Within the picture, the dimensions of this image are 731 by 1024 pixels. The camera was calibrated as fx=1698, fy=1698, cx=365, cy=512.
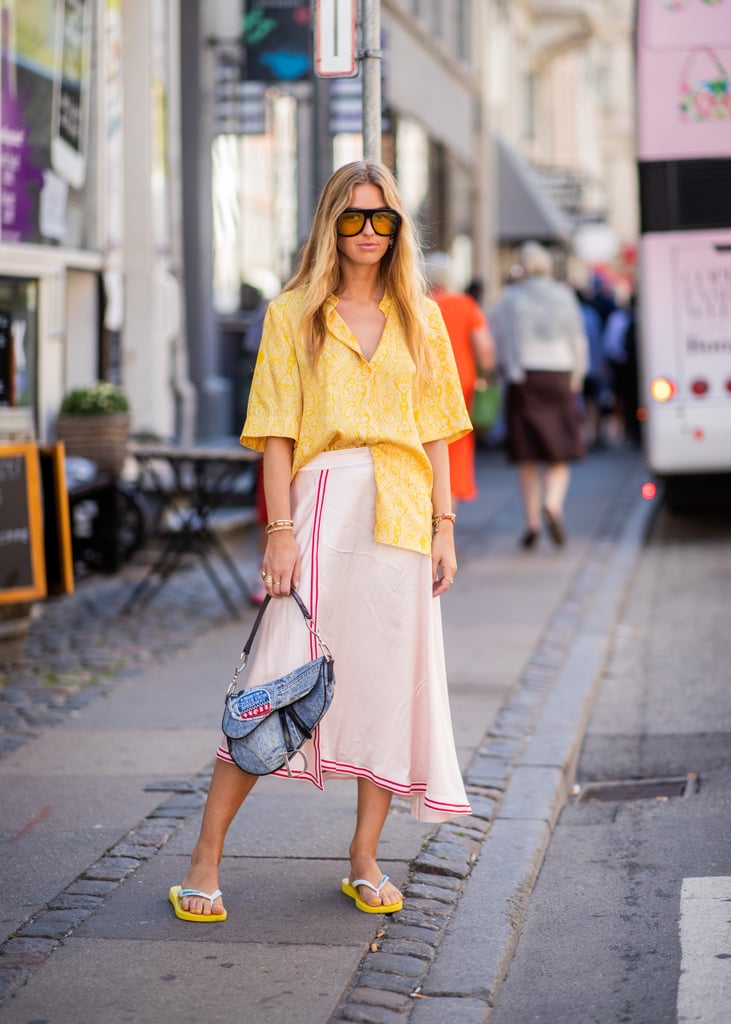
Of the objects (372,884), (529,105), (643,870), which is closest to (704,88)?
(643,870)

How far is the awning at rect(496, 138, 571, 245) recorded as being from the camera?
29422 millimetres

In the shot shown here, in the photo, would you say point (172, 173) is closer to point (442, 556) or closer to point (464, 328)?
point (464, 328)

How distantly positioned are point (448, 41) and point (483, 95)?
3.08 meters

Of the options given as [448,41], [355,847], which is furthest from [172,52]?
[448,41]

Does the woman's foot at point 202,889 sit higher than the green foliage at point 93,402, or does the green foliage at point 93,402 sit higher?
the green foliage at point 93,402

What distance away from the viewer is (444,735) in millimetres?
4359

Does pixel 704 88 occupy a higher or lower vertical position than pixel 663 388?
higher

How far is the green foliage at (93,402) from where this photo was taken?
10.6 metres

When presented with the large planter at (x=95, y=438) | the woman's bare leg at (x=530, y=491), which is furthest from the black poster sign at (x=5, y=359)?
the woman's bare leg at (x=530, y=491)

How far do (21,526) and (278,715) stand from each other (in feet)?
12.4

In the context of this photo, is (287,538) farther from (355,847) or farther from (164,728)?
(164,728)

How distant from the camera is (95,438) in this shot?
10492 mm

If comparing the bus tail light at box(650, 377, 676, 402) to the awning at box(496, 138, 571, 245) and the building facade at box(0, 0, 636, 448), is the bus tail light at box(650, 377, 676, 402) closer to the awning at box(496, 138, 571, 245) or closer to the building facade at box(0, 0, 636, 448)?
the building facade at box(0, 0, 636, 448)

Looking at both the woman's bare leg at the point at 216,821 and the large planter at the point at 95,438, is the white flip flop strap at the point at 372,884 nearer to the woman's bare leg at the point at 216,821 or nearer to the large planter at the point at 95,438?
the woman's bare leg at the point at 216,821
